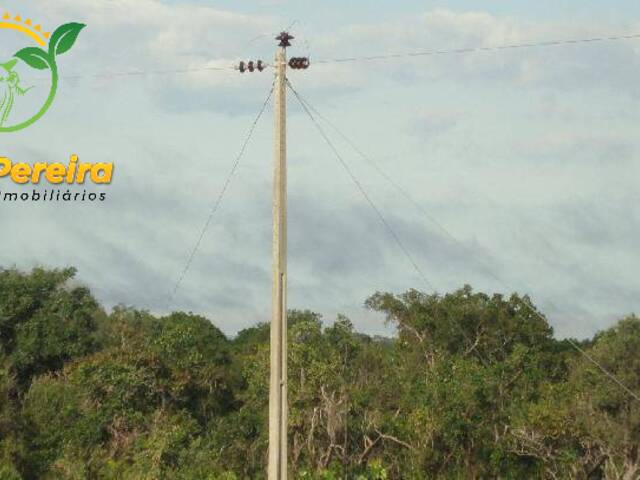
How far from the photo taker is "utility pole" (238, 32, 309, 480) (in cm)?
1479

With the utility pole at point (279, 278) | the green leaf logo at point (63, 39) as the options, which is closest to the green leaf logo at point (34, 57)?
the green leaf logo at point (63, 39)

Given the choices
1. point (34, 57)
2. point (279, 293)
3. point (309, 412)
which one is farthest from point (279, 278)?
point (309, 412)

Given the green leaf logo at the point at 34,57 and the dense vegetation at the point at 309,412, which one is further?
the dense vegetation at the point at 309,412

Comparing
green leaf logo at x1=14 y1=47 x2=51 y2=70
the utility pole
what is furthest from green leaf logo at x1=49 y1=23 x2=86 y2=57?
the utility pole

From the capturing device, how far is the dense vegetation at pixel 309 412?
34312 mm

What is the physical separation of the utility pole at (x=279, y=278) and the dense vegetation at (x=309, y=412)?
1255cm

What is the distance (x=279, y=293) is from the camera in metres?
15.3

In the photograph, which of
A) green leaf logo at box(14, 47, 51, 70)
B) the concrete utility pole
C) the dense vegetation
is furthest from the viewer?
the dense vegetation

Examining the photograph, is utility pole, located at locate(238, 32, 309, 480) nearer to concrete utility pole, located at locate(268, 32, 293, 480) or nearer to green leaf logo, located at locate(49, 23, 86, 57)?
concrete utility pole, located at locate(268, 32, 293, 480)

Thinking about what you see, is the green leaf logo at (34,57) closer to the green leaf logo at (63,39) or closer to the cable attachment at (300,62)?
the green leaf logo at (63,39)

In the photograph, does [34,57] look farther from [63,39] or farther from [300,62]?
[300,62]

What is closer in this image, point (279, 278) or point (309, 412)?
point (279, 278)

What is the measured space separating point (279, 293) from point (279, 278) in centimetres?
22

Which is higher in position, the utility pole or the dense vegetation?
the utility pole
